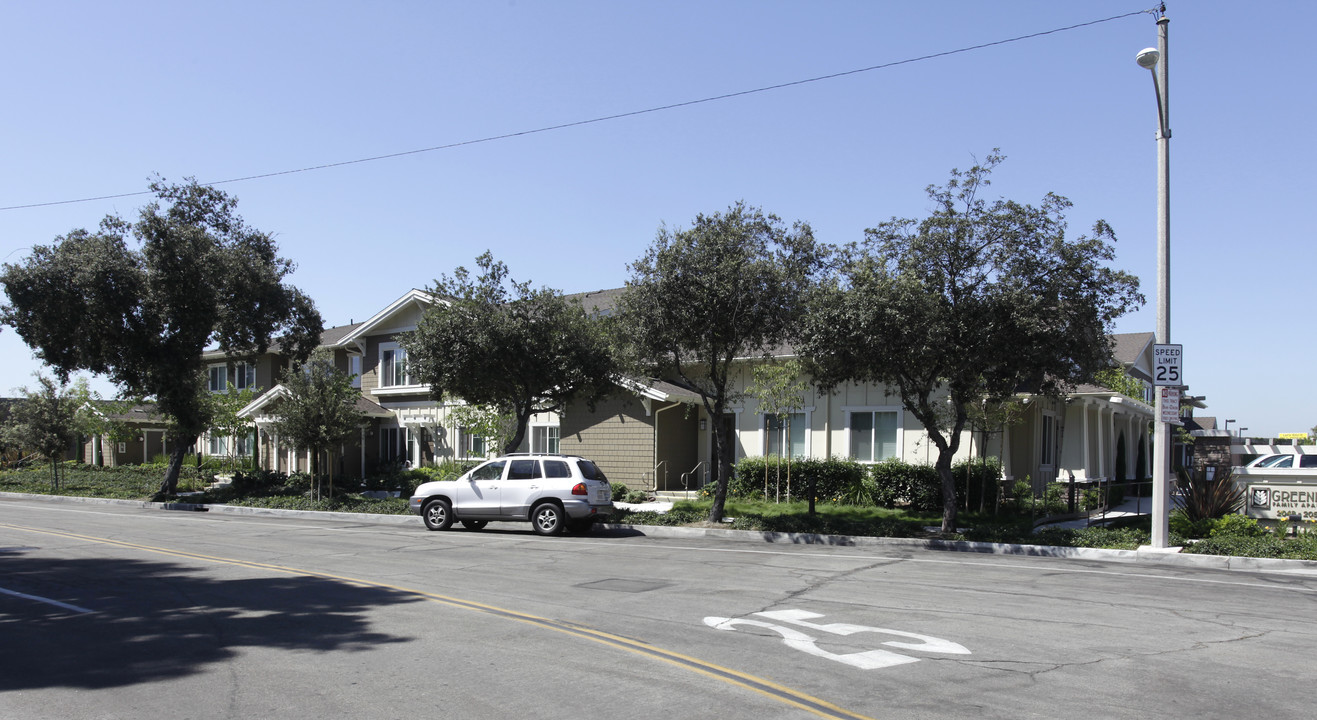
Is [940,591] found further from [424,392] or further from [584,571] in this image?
[424,392]

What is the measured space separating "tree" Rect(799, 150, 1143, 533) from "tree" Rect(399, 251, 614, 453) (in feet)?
23.6

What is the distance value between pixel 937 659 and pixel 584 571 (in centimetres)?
659

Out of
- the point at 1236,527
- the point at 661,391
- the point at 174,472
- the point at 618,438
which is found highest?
the point at 661,391

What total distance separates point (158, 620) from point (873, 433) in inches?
744

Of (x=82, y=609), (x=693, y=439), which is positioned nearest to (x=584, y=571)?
(x=82, y=609)

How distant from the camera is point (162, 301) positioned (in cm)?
2816

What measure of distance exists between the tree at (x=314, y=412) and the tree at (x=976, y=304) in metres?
15.7

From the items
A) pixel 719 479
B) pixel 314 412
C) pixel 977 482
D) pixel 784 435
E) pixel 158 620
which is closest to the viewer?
pixel 158 620

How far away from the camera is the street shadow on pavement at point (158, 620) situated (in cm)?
739

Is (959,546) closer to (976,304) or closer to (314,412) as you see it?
(976,304)

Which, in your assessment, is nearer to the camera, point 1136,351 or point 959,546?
point 959,546

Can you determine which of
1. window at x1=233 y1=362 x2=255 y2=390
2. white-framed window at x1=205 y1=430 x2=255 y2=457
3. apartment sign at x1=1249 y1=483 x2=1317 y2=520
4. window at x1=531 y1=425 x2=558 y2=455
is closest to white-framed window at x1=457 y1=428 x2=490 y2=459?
window at x1=531 y1=425 x2=558 y2=455

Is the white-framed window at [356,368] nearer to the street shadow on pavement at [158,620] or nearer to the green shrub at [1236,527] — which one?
the street shadow on pavement at [158,620]

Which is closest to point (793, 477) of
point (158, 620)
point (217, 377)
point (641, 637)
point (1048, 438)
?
point (1048, 438)
